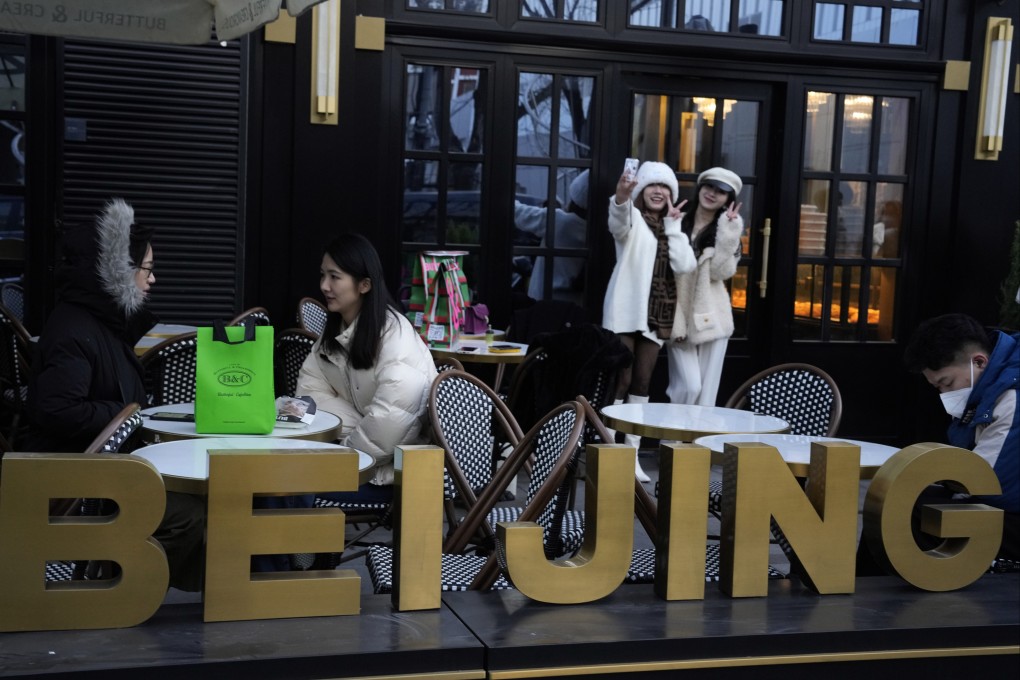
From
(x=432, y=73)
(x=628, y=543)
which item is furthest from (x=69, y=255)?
(x=432, y=73)

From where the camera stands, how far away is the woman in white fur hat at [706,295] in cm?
621

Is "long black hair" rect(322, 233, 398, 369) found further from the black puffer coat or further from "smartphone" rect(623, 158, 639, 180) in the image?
"smartphone" rect(623, 158, 639, 180)

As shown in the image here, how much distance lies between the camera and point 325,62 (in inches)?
245

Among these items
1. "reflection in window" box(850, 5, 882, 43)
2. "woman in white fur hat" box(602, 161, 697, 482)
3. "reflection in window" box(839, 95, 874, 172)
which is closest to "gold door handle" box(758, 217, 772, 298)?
"reflection in window" box(839, 95, 874, 172)

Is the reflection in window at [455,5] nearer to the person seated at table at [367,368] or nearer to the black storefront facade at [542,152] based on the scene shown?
the black storefront facade at [542,152]

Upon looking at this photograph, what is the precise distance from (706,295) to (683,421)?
2314 millimetres

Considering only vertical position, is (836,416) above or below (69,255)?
below

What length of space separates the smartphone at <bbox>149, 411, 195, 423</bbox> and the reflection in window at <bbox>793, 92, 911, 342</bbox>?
4758 millimetres

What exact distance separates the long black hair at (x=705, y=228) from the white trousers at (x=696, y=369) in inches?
21.5

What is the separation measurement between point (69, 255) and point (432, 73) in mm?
3545

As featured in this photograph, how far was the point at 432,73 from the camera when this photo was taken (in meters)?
6.55

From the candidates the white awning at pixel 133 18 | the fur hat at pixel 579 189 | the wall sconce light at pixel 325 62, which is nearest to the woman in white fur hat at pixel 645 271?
the fur hat at pixel 579 189

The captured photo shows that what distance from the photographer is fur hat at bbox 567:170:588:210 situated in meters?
6.80

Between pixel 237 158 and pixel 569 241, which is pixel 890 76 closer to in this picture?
pixel 569 241
